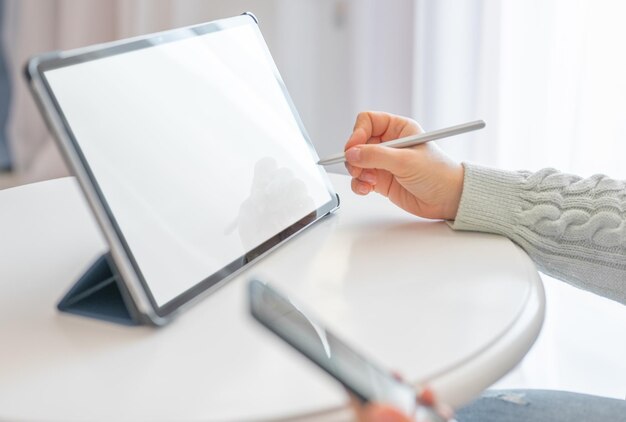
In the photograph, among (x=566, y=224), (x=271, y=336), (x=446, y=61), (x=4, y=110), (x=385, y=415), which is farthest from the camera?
(x=4, y=110)

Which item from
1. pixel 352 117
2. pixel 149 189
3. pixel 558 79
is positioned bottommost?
pixel 352 117

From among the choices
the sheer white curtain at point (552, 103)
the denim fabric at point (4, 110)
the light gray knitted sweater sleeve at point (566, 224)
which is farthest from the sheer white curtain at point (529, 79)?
the denim fabric at point (4, 110)

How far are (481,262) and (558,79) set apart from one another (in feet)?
2.83

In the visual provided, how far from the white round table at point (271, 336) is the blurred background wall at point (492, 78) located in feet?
2.44

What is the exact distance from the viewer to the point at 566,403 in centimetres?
79

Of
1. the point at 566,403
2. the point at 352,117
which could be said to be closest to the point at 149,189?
the point at 566,403

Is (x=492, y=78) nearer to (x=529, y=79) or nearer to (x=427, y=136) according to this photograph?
(x=529, y=79)

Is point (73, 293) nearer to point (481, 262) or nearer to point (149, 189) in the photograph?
point (149, 189)

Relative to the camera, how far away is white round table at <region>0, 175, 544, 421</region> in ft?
1.64

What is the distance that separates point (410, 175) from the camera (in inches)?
31.4

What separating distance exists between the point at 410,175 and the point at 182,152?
9.1 inches

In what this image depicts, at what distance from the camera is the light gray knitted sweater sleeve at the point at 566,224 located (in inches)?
30.1

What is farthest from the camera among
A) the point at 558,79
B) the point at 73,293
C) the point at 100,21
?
the point at 100,21

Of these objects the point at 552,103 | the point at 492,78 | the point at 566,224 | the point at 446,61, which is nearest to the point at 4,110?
the point at 446,61
